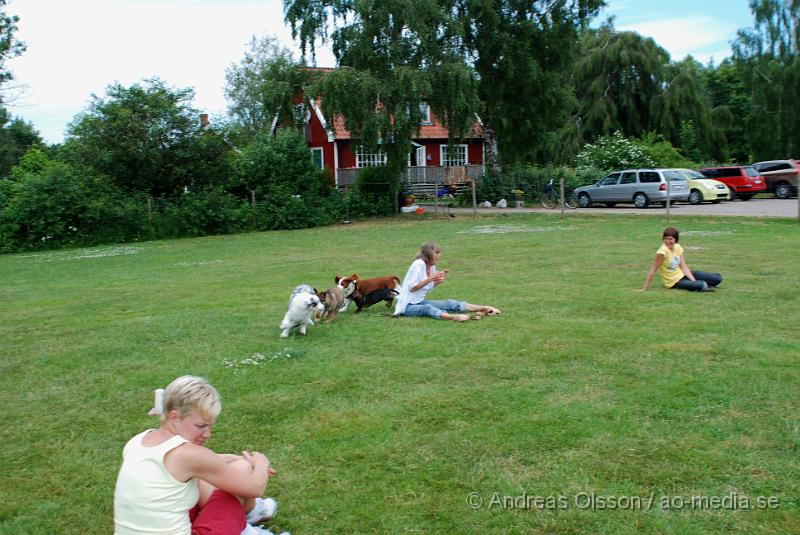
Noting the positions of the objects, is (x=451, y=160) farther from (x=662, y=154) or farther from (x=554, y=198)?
(x=554, y=198)

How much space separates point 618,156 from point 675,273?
32.7 metres

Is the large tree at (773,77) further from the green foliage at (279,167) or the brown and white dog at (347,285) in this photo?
the brown and white dog at (347,285)

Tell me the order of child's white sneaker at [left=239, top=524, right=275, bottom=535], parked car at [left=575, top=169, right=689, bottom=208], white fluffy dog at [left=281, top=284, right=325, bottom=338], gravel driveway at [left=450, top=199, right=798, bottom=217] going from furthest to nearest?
parked car at [left=575, top=169, right=689, bottom=208] < gravel driveway at [left=450, top=199, right=798, bottom=217] < white fluffy dog at [left=281, top=284, right=325, bottom=338] < child's white sneaker at [left=239, top=524, right=275, bottom=535]

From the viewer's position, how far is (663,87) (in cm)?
4822

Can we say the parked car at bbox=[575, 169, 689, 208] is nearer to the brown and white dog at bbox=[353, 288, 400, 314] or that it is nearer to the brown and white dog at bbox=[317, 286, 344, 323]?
the brown and white dog at bbox=[353, 288, 400, 314]

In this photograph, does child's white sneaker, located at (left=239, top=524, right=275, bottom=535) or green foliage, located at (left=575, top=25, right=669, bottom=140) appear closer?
child's white sneaker, located at (left=239, top=524, right=275, bottom=535)

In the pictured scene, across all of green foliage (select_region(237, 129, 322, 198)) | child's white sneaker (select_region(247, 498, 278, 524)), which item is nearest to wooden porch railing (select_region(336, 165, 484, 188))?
green foliage (select_region(237, 129, 322, 198))

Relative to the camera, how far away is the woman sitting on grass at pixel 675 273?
10.1m

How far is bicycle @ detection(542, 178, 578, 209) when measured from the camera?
33219 millimetres

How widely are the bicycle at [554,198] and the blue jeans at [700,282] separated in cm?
2302

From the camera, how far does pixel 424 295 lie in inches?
361

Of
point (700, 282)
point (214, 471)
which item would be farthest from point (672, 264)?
point (214, 471)

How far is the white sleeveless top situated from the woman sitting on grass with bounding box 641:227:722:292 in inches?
330

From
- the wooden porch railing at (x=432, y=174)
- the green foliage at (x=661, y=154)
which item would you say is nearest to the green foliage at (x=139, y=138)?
the wooden porch railing at (x=432, y=174)
